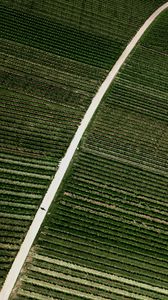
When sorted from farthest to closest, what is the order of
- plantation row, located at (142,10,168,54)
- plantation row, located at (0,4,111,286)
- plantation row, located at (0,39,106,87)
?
plantation row, located at (142,10,168,54) → plantation row, located at (0,39,106,87) → plantation row, located at (0,4,111,286)

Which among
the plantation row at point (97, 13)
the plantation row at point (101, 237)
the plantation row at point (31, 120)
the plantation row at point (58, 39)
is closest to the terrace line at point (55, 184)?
the plantation row at point (31, 120)

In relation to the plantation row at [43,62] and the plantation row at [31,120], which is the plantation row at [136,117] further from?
the plantation row at [43,62]

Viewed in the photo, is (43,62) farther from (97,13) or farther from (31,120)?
(97,13)

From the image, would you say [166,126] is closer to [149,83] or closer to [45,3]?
[149,83]

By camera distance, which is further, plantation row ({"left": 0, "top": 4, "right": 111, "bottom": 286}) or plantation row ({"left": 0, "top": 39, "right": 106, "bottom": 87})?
plantation row ({"left": 0, "top": 39, "right": 106, "bottom": 87})

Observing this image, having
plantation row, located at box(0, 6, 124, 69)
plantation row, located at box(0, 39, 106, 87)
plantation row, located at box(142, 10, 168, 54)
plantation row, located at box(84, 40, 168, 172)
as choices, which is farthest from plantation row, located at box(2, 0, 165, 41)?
plantation row, located at box(0, 39, 106, 87)

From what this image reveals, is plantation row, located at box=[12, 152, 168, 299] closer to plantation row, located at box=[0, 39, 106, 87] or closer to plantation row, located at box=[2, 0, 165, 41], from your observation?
plantation row, located at box=[0, 39, 106, 87]

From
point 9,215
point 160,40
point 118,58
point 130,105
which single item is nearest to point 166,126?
point 130,105

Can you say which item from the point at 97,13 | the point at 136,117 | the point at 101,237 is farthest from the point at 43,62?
the point at 101,237

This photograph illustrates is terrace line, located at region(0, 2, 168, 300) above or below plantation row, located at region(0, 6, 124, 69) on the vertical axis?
below
